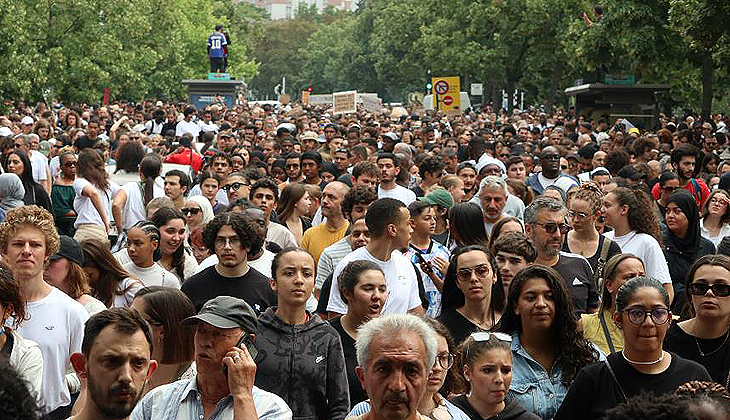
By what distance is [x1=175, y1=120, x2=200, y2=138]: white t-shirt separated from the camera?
27984 millimetres

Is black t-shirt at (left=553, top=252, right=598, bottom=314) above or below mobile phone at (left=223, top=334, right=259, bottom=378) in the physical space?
below

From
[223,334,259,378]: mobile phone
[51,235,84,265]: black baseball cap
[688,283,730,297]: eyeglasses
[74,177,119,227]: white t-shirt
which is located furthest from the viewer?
[74,177,119,227]: white t-shirt

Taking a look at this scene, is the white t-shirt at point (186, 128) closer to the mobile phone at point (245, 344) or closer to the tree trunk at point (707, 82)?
the tree trunk at point (707, 82)

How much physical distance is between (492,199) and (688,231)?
1667 mm

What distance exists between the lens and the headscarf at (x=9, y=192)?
1261cm

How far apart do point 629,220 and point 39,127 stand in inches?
592

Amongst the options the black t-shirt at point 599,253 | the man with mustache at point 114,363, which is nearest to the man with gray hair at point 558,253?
the black t-shirt at point 599,253

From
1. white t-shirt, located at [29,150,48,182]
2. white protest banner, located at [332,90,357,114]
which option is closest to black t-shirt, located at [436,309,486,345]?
white t-shirt, located at [29,150,48,182]

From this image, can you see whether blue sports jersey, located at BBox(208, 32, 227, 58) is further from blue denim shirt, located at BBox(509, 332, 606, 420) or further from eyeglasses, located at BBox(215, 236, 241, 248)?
blue denim shirt, located at BBox(509, 332, 606, 420)

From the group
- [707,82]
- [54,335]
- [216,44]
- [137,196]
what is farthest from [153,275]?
[216,44]

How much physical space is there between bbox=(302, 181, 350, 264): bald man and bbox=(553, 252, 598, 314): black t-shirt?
8.28 feet

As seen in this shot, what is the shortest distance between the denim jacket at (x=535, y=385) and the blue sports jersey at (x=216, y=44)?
42814 millimetres

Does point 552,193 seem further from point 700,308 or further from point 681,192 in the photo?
point 700,308

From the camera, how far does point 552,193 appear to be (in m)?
12.2
